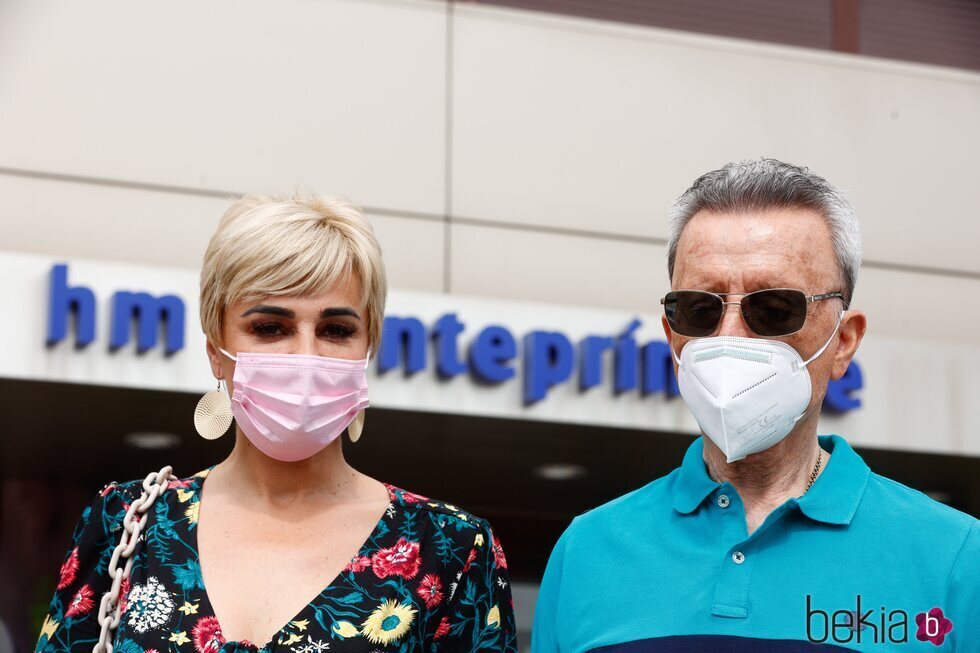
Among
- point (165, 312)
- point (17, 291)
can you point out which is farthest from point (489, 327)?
point (17, 291)

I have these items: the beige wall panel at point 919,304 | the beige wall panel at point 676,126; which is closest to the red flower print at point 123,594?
the beige wall panel at point 676,126

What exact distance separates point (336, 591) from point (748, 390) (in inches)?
40.2

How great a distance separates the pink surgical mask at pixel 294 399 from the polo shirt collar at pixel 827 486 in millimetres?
790

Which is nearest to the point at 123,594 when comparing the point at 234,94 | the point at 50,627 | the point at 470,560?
the point at 50,627

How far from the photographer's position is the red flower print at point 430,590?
3.54m

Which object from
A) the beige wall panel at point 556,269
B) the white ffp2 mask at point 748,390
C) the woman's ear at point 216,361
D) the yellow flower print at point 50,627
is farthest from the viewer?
the beige wall panel at point 556,269

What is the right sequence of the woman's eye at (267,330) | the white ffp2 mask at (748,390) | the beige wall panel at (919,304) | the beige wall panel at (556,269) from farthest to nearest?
the beige wall panel at (919,304) → the beige wall panel at (556,269) → the woman's eye at (267,330) → the white ffp2 mask at (748,390)

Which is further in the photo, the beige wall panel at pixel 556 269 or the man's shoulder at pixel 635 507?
the beige wall panel at pixel 556 269

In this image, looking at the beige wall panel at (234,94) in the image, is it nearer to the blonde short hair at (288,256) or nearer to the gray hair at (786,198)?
the blonde short hair at (288,256)

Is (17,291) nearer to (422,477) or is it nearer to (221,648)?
(422,477)

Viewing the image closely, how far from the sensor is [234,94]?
9.73m

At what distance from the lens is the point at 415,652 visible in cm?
349

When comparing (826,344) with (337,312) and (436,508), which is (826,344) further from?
(337,312)

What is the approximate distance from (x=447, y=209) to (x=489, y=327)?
1.06 metres
